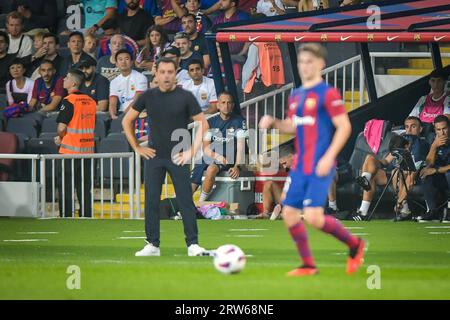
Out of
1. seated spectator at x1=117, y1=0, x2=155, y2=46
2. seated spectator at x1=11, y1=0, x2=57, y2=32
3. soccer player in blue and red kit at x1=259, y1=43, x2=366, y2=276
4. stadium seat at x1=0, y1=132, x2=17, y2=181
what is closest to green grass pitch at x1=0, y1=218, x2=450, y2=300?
soccer player in blue and red kit at x1=259, y1=43, x2=366, y2=276

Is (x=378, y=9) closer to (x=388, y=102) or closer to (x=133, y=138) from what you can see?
(x=388, y=102)

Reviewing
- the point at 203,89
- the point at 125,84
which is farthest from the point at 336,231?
the point at 125,84

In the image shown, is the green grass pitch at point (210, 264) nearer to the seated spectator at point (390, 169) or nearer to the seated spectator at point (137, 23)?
the seated spectator at point (390, 169)

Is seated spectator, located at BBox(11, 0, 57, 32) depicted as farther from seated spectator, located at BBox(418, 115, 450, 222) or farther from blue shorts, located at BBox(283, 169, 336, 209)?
blue shorts, located at BBox(283, 169, 336, 209)

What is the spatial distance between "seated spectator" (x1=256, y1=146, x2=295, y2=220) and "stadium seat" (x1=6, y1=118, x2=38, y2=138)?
15.6 feet

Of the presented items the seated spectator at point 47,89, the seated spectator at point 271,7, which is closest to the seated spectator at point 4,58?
the seated spectator at point 47,89

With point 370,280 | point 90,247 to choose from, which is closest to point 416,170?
point 90,247

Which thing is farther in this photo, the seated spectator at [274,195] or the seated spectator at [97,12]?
the seated spectator at [97,12]

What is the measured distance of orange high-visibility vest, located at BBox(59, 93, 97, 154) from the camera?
2059cm

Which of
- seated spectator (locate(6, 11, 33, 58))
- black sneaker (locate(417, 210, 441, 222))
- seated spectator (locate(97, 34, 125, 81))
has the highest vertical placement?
seated spectator (locate(6, 11, 33, 58))

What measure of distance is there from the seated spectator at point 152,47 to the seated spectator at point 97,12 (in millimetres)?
1486

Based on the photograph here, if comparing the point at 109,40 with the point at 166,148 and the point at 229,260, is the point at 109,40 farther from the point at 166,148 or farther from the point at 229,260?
the point at 229,260

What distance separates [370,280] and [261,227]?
751 centimetres

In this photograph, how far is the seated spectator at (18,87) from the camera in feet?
76.7
